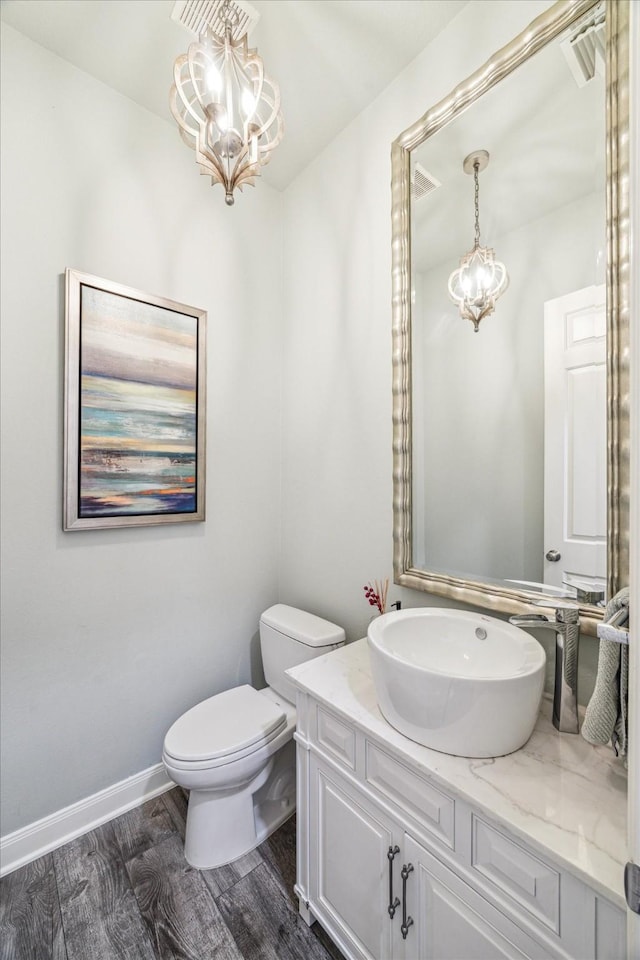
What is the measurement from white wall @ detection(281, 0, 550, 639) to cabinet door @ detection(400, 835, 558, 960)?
2.27 feet

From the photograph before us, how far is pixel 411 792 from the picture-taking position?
87 centimetres

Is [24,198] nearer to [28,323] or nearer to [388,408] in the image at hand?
[28,323]

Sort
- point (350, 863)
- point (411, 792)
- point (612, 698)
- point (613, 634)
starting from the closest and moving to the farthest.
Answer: point (613, 634)
point (612, 698)
point (411, 792)
point (350, 863)

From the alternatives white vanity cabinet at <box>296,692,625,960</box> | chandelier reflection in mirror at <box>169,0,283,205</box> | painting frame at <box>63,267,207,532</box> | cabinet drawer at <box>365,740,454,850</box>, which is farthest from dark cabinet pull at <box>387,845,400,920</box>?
chandelier reflection in mirror at <box>169,0,283,205</box>

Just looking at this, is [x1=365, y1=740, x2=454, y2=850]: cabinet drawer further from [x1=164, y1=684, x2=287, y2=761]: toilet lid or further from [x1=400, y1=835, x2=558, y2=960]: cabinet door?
[x1=164, y1=684, x2=287, y2=761]: toilet lid

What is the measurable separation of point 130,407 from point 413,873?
1.64 m

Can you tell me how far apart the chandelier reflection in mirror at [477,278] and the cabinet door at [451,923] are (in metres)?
1.40

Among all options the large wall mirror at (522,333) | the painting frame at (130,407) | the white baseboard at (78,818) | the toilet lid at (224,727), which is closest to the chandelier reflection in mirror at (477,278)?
the large wall mirror at (522,333)

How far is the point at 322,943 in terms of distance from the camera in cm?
115

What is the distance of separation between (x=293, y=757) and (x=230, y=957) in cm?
61

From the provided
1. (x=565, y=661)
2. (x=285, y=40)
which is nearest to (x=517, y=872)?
(x=565, y=661)

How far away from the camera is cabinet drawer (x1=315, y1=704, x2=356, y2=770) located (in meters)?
1.01

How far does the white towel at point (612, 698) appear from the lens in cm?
74

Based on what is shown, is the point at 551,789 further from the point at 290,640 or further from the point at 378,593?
the point at 290,640
